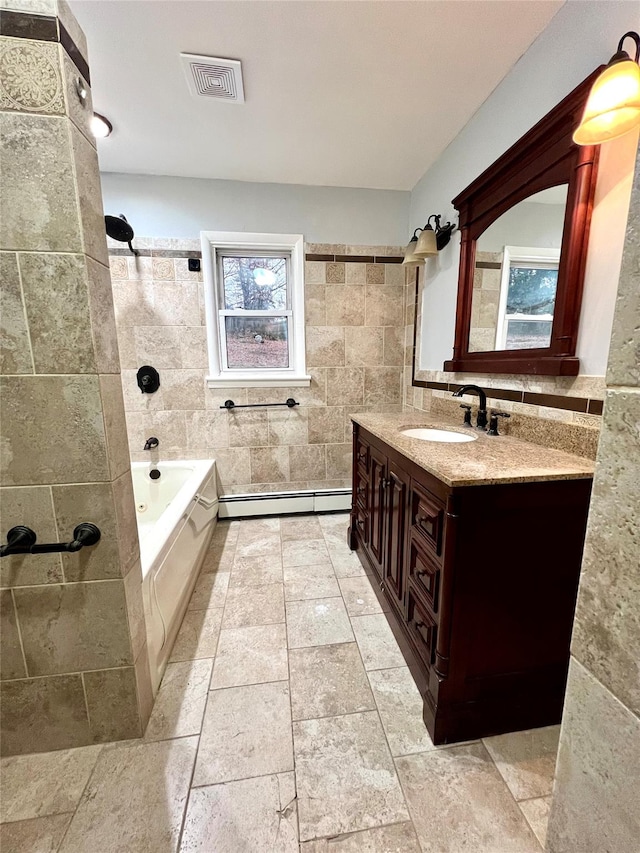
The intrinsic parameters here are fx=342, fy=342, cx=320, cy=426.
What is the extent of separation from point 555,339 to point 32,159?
5.70 ft

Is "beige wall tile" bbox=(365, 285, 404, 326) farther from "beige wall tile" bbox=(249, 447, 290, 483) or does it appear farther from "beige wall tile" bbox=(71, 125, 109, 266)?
"beige wall tile" bbox=(71, 125, 109, 266)

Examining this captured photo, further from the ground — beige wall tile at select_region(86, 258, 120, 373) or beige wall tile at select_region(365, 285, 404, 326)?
beige wall tile at select_region(365, 285, 404, 326)

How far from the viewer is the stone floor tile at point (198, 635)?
1538 mm

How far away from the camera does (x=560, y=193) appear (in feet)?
4.27

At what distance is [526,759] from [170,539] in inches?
61.9

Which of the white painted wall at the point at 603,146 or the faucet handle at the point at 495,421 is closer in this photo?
the white painted wall at the point at 603,146

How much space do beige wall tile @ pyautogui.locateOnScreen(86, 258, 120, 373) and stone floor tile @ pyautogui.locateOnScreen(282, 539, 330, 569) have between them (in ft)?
5.35

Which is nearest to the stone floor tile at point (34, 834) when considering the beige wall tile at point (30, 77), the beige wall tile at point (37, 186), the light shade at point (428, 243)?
the beige wall tile at point (37, 186)

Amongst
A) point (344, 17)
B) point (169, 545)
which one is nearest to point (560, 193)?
point (344, 17)

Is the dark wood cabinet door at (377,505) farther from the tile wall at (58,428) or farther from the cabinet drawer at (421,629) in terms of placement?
the tile wall at (58,428)

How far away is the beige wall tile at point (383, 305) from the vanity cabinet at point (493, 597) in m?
1.75

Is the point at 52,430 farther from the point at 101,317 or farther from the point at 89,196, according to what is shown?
the point at 89,196

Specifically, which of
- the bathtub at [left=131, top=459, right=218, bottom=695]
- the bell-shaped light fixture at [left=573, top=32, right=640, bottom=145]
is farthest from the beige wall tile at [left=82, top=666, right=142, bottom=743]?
the bell-shaped light fixture at [left=573, top=32, right=640, bottom=145]

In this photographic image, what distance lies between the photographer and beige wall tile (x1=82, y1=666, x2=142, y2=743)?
1.13 metres
